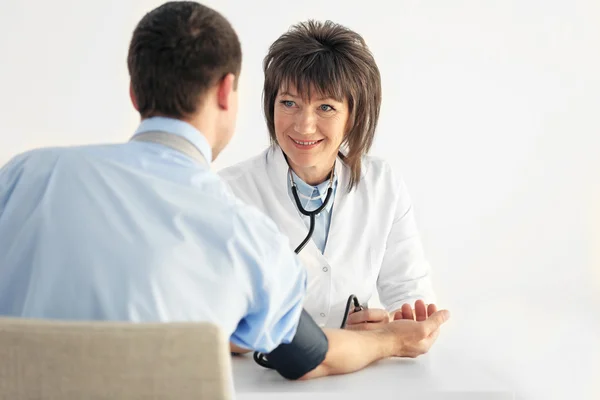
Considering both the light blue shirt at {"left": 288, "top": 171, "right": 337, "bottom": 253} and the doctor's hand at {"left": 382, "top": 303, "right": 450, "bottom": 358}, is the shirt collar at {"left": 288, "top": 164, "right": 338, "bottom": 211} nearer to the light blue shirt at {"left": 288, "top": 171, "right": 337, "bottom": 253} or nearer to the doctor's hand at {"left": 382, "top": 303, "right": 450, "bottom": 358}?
the light blue shirt at {"left": 288, "top": 171, "right": 337, "bottom": 253}

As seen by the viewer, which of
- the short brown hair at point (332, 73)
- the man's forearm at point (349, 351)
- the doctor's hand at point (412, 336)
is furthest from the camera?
the short brown hair at point (332, 73)

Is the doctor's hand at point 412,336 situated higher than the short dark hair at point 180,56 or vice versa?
the short dark hair at point 180,56

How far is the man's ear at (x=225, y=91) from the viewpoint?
4.94 ft

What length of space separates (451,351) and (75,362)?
1159 mm

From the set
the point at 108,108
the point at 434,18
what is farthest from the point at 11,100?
the point at 434,18

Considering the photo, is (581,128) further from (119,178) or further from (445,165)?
(119,178)

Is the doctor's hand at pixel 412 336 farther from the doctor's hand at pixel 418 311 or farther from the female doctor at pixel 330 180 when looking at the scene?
the female doctor at pixel 330 180

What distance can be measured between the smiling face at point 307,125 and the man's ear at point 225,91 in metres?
0.94

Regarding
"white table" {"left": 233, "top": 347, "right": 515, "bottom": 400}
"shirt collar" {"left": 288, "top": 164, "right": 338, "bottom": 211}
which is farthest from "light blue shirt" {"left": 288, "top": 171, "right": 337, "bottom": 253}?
"white table" {"left": 233, "top": 347, "right": 515, "bottom": 400}

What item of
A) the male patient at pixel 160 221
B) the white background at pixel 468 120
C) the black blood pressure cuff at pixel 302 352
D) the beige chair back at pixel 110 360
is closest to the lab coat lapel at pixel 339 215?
the black blood pressure cuff at pixel 302 352

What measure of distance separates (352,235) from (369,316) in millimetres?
422

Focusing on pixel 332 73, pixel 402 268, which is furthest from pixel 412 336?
pixel 332 73

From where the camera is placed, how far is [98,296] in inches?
51.0

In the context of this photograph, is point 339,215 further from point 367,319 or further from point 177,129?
point 177,129
